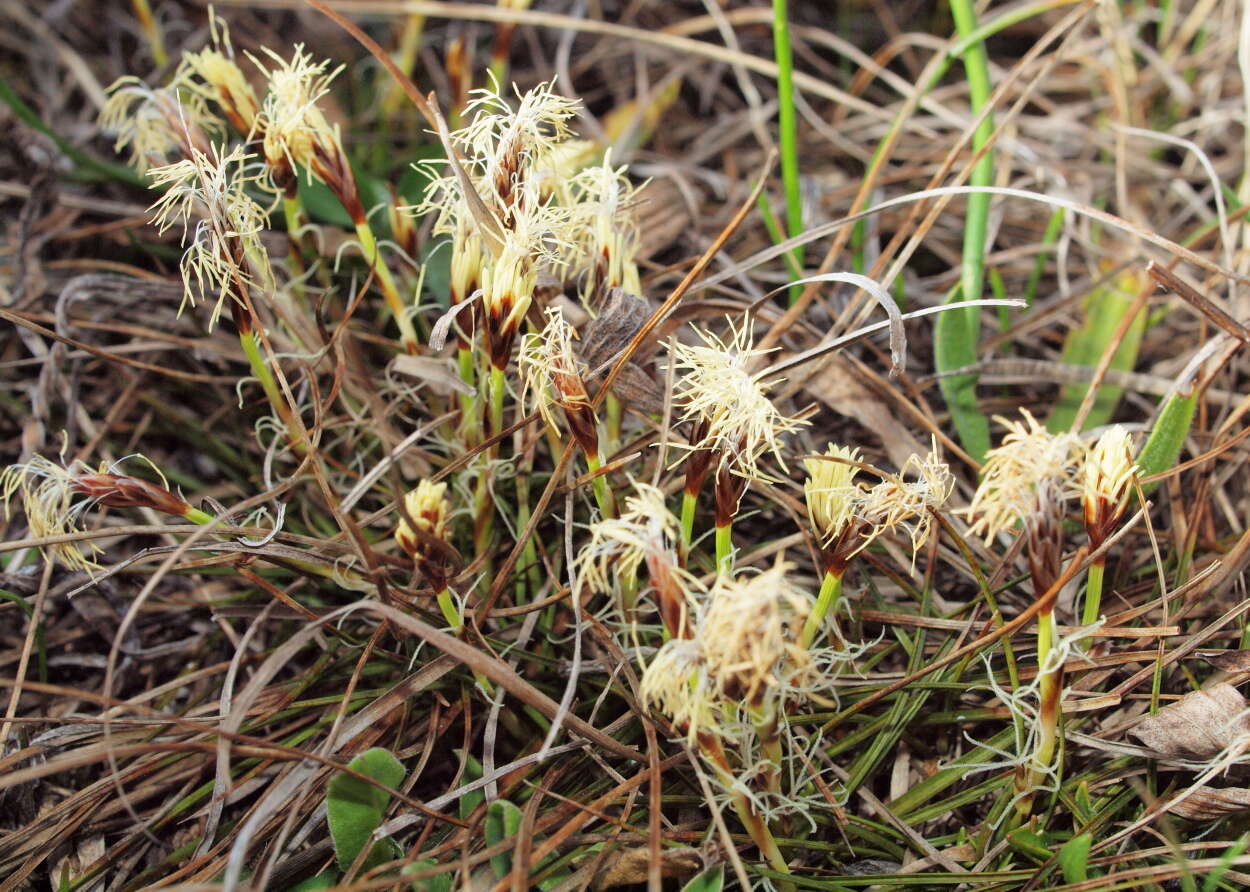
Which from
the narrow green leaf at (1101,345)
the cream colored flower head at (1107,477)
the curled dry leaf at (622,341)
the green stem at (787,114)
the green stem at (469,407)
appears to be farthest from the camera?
the narrow green leaf at (1101,345)

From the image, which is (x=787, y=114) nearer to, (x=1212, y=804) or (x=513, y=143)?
(x=513, y=143)

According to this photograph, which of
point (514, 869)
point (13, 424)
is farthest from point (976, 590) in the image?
point (13, 424)

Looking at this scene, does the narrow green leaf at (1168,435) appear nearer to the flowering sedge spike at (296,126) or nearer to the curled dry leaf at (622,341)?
the curled dry leaf at (622,341)

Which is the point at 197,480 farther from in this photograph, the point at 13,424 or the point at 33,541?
the point at 33,541

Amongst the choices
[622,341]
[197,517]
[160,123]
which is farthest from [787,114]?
[197,517]

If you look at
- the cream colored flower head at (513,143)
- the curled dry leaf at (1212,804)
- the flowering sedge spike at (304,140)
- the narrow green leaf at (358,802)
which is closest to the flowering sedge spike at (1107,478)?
the curled dry leaf at (1212,804)
